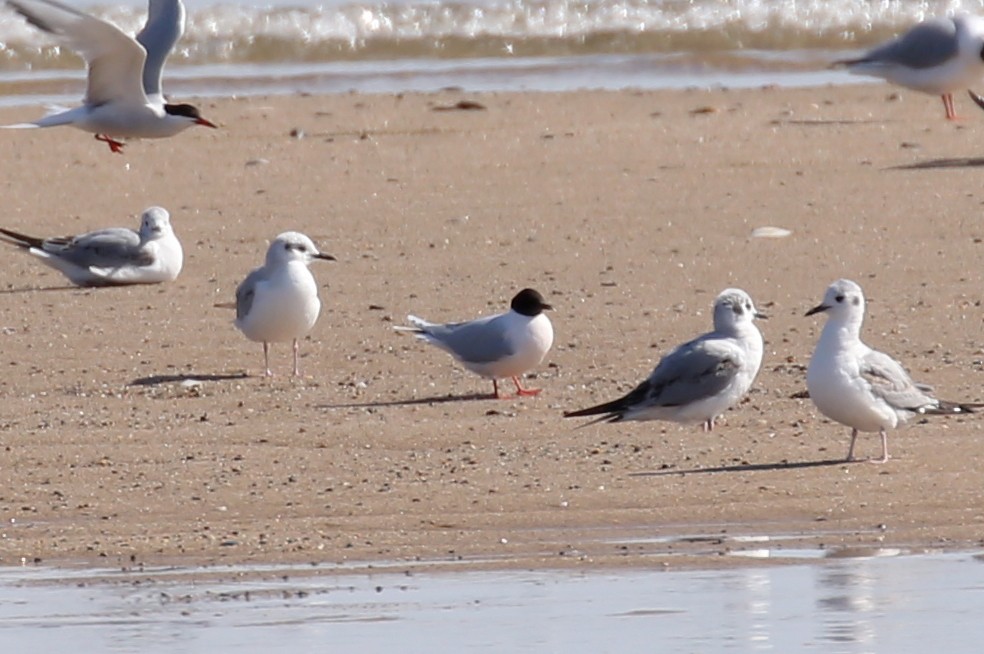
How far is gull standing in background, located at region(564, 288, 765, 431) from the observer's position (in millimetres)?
7551

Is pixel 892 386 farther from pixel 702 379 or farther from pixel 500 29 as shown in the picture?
pixel 500 29

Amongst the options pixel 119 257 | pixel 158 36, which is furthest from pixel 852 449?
pixel 158 36

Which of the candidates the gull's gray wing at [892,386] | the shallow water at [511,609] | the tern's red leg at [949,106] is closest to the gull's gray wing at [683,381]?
the gull's gray wing at [892,386]

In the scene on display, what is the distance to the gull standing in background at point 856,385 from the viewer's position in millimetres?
7082

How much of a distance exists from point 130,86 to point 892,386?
6.74 m

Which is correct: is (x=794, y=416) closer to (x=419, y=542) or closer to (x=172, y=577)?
(x=419, y=542)

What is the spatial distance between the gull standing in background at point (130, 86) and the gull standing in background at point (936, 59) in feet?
17.5

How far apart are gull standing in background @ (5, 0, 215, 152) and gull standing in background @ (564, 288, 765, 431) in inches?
206

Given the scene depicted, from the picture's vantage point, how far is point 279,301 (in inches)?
357

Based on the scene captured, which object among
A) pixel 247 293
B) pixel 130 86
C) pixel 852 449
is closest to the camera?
pixel 852 449

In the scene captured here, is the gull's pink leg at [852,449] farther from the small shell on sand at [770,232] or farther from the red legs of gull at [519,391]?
the small shell on sand at [770,232]

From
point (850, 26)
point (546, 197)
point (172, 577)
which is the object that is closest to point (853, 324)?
point (172, 577)

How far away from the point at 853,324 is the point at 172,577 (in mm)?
2588

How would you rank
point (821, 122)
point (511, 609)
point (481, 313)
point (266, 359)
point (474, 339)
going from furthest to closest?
point (821, 122)
point (481, 313)
point (266, 359)
point (474, 339)
point (511, 609)
